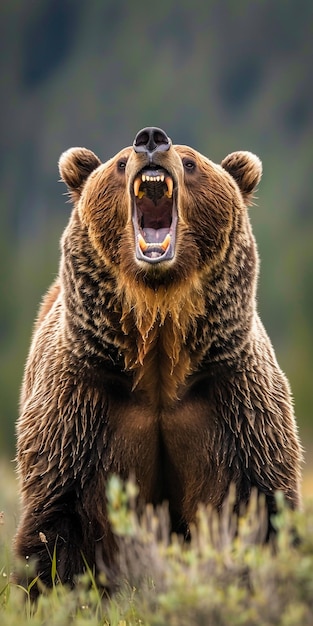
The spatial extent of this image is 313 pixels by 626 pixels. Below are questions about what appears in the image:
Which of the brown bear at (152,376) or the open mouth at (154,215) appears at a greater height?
the open mouth at (154,215)

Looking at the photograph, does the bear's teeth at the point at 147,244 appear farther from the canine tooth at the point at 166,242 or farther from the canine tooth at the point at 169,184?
the canine tooth at the point at 169,184

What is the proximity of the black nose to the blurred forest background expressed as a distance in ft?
87.4

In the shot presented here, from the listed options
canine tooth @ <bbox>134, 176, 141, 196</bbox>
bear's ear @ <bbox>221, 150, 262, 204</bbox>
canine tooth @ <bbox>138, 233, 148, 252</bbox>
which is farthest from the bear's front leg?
bear's ear @ <bbox>221, 150, 262, 204</bbox>

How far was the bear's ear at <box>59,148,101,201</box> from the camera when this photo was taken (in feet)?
19.0

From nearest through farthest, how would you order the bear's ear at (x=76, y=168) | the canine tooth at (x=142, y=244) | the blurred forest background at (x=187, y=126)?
the canine tooth at (x=142, y=244)
the bear's ear at (x=76, y=168)
the blurred forest background at (x=187, y=126)

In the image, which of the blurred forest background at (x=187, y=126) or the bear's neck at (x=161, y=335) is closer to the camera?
the bear's neck at (x=161, y=335)

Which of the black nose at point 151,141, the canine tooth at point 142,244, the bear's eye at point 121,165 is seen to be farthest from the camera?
the bear's eye at point 121,165

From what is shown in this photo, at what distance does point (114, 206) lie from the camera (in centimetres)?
532

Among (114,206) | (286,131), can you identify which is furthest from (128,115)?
(114,206)

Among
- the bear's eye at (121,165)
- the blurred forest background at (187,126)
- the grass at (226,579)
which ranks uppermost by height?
the blurred forest background at (187,126)

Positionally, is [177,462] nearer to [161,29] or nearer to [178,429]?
[178,429]

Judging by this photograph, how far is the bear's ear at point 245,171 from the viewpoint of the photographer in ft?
19.1

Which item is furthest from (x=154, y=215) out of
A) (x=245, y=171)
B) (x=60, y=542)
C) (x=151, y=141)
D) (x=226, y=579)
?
(x=226, y=579)

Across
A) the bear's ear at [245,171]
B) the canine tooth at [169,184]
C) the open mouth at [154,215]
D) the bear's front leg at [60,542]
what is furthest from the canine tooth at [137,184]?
the bear's front leg at [60,542]
